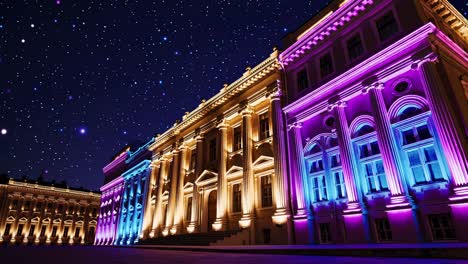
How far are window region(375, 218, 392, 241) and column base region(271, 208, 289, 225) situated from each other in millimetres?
4596

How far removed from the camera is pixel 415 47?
12047mm

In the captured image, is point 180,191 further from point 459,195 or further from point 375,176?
point 459,195

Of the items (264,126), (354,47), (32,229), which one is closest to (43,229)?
(32,229)

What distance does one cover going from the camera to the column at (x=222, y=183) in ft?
63.4

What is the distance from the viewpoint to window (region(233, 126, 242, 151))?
2120 centimetres

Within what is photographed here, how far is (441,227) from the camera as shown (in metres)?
10.1

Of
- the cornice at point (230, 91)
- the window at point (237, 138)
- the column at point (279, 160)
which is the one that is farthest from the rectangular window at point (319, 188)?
the cornice at point (230, 91)

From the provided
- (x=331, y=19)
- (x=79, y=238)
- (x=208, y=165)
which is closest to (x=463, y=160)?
(x=331, y=19)

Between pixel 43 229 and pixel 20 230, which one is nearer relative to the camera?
pixel 20 230

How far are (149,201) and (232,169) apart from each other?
1461 centimetres

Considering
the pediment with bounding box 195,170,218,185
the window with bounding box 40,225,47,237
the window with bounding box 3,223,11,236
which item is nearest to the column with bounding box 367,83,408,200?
the pediment with bounding box 195,170,218,185

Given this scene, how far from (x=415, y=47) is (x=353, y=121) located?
419cm

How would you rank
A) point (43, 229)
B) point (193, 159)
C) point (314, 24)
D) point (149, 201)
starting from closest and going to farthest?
1. point (314, 24)
2. point (193, 159)
3. point (149, 201)
4. point (43, 229)

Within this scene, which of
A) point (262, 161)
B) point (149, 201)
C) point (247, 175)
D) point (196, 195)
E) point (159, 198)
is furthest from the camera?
point (149, 201)
